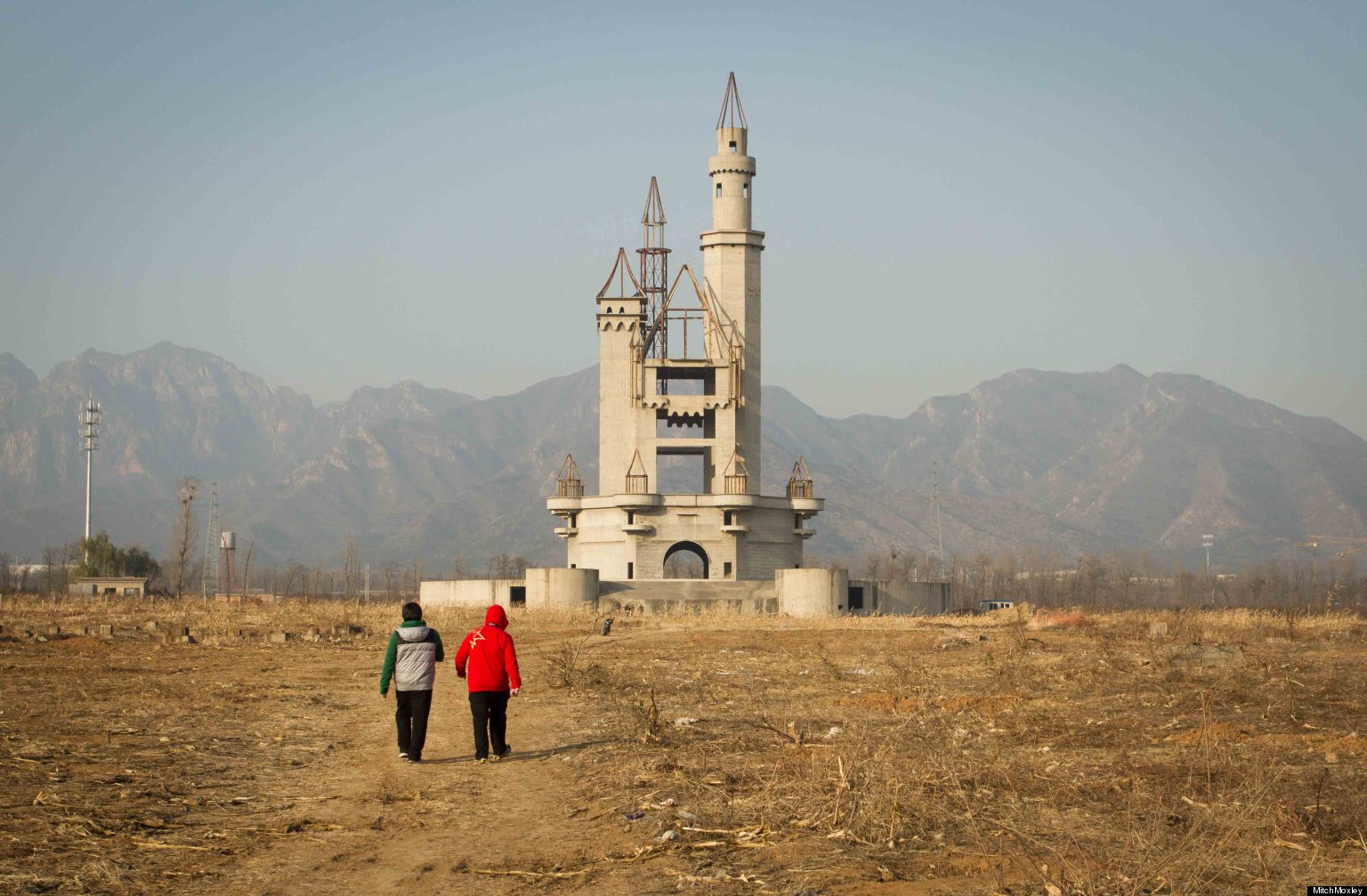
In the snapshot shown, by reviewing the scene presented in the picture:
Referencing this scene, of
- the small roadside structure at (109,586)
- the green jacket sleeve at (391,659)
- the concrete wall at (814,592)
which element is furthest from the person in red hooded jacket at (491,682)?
the small roadside structure at (109,586)

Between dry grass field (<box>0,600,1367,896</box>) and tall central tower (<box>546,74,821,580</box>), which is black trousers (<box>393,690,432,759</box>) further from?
tall central tower (<box>546,74,821,580</box>)

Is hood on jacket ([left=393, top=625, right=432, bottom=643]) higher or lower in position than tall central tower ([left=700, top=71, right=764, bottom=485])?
lower

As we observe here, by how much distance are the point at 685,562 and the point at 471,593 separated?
342 ft

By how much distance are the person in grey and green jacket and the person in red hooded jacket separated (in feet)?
1.25

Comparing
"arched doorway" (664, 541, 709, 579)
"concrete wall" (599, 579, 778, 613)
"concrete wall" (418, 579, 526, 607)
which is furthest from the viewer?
"arched doorway" (664, 541, 709, 579)

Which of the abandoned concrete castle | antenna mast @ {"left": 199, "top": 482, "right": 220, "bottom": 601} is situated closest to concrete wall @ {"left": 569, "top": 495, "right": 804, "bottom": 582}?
the abandoned concrete castle

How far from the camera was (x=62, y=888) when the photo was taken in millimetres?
9750

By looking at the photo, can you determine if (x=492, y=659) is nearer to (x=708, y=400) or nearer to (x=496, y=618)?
(x=496, y=618)

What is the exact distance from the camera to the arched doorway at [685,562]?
62.0 meters

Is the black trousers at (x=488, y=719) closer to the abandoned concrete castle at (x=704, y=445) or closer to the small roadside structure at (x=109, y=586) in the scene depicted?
the abandoned concrete castle at (x=704, y=445)

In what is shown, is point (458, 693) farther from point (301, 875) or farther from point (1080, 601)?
point (1080, 601)

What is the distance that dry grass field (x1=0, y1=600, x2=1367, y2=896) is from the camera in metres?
10.3

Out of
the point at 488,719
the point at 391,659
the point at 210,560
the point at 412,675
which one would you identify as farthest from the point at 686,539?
the point at 210,560

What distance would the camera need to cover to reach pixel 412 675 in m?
16.1
